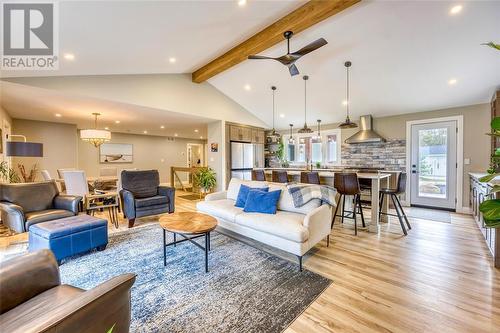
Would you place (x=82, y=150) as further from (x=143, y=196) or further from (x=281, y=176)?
(x=281, y=176)

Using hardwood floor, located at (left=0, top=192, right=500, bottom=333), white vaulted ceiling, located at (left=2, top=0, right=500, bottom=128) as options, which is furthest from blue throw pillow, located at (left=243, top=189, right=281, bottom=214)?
white vaulted ceiling, located at (left=2, top=0, right=500, bottom=128)

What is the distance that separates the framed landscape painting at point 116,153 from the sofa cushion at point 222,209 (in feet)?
22.5

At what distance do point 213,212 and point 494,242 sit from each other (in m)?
3.63

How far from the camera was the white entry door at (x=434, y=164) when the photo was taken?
5.11 metres

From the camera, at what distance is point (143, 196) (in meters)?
4.36

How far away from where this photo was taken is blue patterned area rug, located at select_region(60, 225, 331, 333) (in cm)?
169

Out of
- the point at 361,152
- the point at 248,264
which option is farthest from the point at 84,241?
the point at 361,152

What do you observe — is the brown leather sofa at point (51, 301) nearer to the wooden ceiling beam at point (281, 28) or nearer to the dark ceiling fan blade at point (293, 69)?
the dark ceiling fan blade at point (293, 69)

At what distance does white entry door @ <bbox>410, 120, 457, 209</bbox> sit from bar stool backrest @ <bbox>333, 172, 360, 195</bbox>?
310cm

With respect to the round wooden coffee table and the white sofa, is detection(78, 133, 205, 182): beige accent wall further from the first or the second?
the round wooden coffee table

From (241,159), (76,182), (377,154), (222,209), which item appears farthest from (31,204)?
(377,154)

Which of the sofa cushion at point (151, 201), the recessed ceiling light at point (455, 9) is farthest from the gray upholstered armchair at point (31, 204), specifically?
the recessed ceiling light at point (455, 9)

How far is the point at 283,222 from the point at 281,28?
9.72 ft

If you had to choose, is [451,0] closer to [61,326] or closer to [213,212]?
[213,212]
